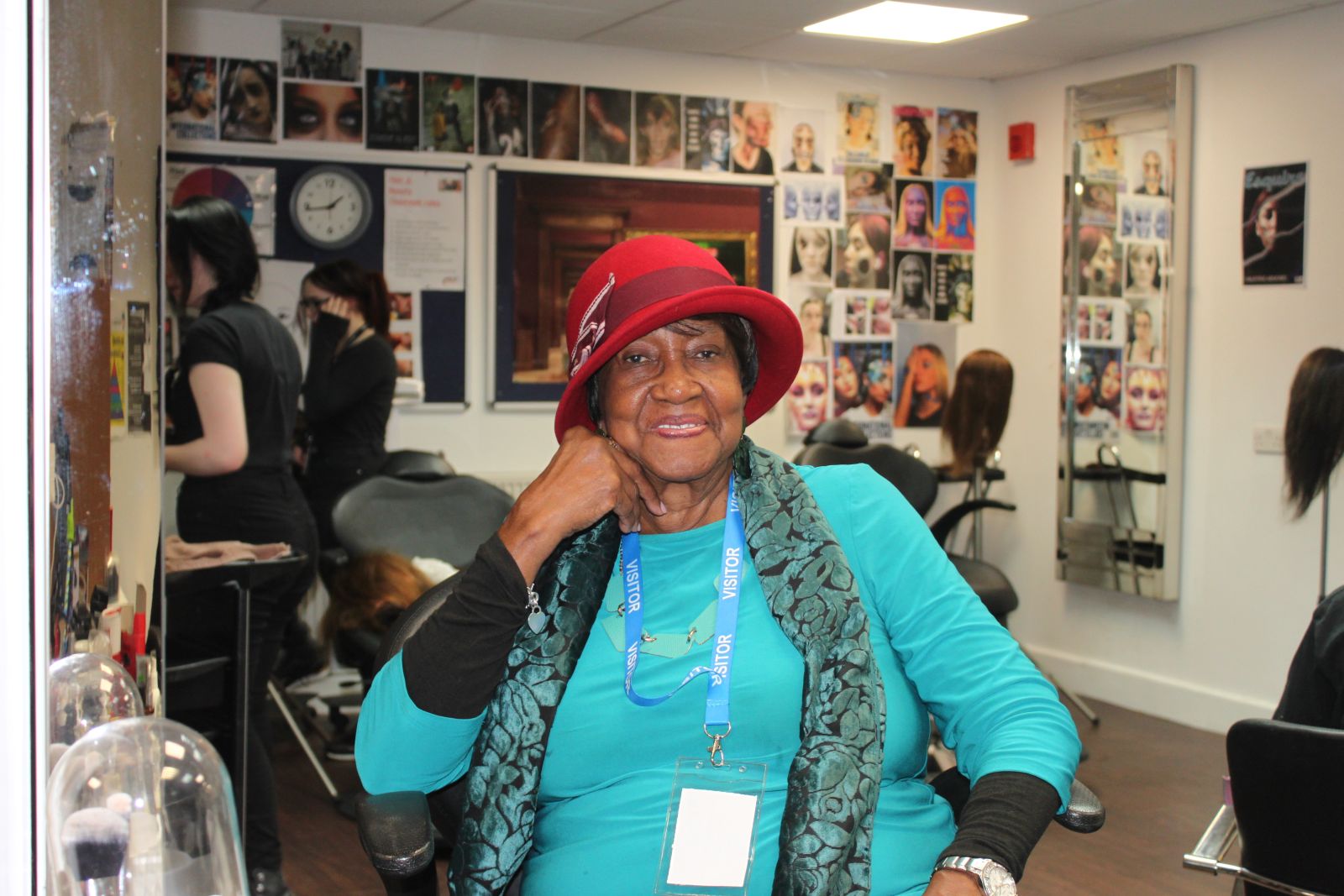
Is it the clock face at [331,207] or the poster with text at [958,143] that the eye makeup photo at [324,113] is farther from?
the poster with text at [958,143]

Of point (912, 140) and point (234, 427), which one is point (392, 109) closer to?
point (912, 140)

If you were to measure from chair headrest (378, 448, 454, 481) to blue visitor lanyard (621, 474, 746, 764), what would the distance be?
249 centimetres

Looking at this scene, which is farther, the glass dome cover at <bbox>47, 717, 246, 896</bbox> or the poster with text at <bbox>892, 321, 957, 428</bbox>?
the poster with text at <bbox>892, 321, 957, 428</bbox>

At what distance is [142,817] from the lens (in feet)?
3.06

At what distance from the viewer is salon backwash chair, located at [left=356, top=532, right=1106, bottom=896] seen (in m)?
1.64

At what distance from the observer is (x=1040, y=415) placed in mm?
6414

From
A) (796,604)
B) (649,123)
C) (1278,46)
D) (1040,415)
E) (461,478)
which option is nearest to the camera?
(796,604)

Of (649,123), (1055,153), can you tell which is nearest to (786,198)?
(649,123)

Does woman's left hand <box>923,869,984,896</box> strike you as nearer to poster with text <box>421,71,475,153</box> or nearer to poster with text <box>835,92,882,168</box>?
poster with text <box>421,71,475,153</box>

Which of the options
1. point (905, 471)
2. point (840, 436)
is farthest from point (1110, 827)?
point (840, 436)

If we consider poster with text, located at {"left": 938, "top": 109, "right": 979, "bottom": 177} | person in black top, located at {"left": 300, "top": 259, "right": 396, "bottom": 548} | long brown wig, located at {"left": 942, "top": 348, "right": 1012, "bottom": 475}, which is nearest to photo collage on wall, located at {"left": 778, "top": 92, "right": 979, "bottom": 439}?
poster with text, located at {"left": 938, "top": 109, "right": 979, "bottom": 177}

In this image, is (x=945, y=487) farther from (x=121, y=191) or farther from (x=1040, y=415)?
(x=121, y=191)

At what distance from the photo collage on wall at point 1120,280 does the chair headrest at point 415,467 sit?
2908 mm

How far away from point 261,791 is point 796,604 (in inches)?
78.9
